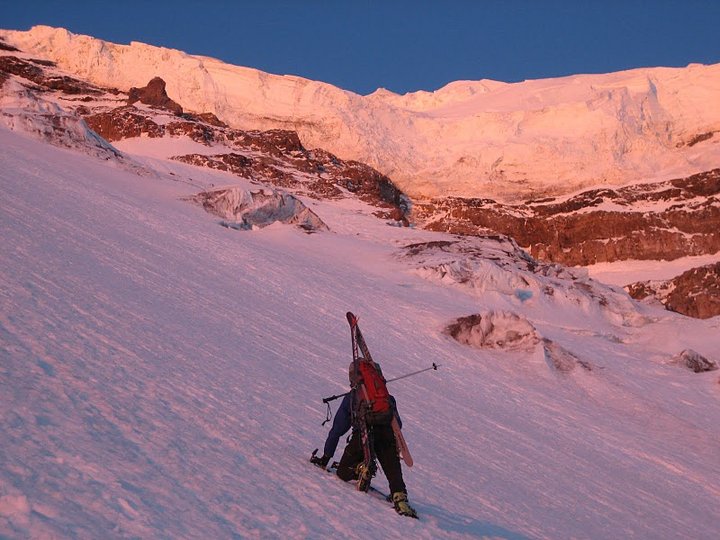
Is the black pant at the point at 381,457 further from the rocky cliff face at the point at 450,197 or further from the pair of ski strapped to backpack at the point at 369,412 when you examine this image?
the rocky cliff face at the point at 450,197

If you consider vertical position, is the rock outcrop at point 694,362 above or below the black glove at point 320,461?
above

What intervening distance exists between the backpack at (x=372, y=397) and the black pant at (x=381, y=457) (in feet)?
0.45

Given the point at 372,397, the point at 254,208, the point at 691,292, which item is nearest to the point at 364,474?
the point at 372,397

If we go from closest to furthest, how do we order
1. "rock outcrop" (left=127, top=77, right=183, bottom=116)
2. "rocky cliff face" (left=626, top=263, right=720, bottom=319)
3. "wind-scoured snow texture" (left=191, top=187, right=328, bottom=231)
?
"wind-scoured snow texture" (left=191, top=187, right=328, bottom=231), "rocky cliff face" (left=626, top=263, right=720, bottom=319), "rock outcrop" (left=127, top=77, right=183, bottom=116)

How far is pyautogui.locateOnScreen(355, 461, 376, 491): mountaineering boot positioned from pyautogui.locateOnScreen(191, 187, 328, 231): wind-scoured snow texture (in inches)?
1179

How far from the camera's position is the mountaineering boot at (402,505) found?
7020mm

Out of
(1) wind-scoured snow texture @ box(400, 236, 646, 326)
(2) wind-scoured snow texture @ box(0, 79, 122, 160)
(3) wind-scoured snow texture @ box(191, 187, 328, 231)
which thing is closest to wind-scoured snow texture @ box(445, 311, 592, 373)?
(1) wind-scoured snow texture @ box(400, 236, 646, 326)

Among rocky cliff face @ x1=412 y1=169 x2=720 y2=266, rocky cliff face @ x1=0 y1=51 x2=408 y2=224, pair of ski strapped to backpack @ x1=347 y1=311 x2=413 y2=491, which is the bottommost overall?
pair of ski strapped to backpack @ x1=347 y1=311 x2=413 y2=491

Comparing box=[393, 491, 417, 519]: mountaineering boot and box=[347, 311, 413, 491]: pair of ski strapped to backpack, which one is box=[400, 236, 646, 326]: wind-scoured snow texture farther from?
box=[393, 491, 417, 519]: mountaineering boot

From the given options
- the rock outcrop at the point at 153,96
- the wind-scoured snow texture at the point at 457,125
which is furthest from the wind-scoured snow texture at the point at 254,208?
the wind-scoured snow texture at the point at 457,125

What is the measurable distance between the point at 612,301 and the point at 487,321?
55.7ft

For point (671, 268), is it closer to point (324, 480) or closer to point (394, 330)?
point (394, 330)

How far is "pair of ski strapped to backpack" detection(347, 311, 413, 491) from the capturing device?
286 inches

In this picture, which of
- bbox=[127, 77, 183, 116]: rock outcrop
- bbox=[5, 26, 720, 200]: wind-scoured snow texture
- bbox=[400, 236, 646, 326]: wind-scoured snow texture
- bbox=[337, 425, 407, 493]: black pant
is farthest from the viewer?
bbox=[5, 26, 720, 200]: wind-scoured snow texture
